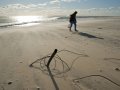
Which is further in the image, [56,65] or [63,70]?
[56,65]

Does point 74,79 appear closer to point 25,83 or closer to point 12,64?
point 25,83

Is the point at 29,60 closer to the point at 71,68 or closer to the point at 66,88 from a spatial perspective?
the point at 71,68

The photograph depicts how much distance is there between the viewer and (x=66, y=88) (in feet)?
14.6

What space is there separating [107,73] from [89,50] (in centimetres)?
277

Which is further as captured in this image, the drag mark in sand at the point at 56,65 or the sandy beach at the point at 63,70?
the drag mark in sand at the point at 56,65

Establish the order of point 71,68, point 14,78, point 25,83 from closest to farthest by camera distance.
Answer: point 25,83, point 14,78, point 71,68

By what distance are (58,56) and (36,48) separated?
6.16 feet

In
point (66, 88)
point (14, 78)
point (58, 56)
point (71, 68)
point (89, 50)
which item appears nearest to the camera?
→ point (66, 88)

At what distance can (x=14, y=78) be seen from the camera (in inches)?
201

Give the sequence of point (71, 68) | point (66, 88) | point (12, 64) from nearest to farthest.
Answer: point (66, 88) → point (71, 68) → point (12, 64)

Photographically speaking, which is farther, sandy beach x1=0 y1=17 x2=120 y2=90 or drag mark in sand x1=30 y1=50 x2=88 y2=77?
drag mark in sand x1=30 y1=50 x2=88 y2=77

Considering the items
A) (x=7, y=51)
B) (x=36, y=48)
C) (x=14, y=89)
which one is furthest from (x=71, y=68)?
(x=7, y=51)

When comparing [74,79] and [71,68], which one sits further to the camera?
[71,68]

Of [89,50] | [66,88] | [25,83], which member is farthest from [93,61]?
[25,83]
